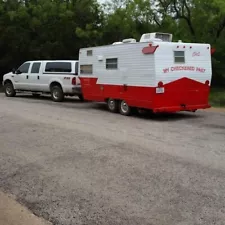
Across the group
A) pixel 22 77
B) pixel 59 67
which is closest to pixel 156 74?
pixel 59 67

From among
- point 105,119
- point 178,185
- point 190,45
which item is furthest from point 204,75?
point 178,185

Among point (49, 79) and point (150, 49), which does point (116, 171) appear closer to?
point (150, 49)

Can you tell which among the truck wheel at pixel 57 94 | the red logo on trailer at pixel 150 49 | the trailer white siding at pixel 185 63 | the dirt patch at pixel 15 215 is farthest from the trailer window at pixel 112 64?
the dirt patch at pixel 15 215

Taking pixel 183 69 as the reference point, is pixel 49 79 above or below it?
below

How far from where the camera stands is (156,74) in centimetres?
1170

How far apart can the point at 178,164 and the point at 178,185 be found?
1143mm

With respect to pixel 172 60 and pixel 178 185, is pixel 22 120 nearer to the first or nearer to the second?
pixel 172 60

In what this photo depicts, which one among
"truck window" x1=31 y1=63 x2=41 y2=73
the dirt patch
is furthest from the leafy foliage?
the dirt patch

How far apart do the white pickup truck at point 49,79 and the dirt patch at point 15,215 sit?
39.4 ft

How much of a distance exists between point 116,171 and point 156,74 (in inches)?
230

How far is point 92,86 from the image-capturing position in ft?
47.8

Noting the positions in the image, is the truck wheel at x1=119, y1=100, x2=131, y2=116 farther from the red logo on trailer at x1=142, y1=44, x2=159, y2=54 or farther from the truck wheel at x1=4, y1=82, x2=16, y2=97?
the truck wheel at x1=4, y1=82, x2=16, y2=97

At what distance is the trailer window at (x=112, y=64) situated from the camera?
1334cm

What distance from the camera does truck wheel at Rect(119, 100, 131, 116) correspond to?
42.9ft
